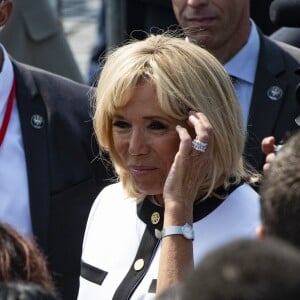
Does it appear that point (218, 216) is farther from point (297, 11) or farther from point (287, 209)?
point (297, 11)

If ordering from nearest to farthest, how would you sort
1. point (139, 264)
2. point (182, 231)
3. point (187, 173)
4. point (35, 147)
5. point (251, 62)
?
point (182, 231) < point (187, 173) < point (139, 264) < point (35, 147) < point (251, 62)

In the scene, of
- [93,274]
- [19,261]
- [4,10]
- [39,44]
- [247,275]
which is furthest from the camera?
[39,44]

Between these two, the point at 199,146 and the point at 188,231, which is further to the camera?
the point at 199,146

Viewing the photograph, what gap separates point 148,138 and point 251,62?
1.28m

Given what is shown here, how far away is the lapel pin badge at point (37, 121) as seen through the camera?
436 centimetres

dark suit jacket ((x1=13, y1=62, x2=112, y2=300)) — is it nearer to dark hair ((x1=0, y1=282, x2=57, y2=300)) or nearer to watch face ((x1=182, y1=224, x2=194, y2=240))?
watch face ((x1=182, y1=224, x2=194, y2=240))

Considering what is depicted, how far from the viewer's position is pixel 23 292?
2.08 meters

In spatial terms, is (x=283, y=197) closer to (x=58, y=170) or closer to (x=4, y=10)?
(x=58, y=170)

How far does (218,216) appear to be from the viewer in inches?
136

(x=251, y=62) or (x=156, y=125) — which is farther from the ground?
(x=156, y=125)

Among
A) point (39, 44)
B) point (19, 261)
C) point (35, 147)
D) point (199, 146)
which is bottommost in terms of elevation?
point (39, 44)

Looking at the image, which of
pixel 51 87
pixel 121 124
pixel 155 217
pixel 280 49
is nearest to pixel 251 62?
pixel 280 49

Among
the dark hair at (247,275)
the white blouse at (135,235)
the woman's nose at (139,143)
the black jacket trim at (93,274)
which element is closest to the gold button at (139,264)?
the white blouse at (135,235)

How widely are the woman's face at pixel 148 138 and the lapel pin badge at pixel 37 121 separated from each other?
2.61ft
